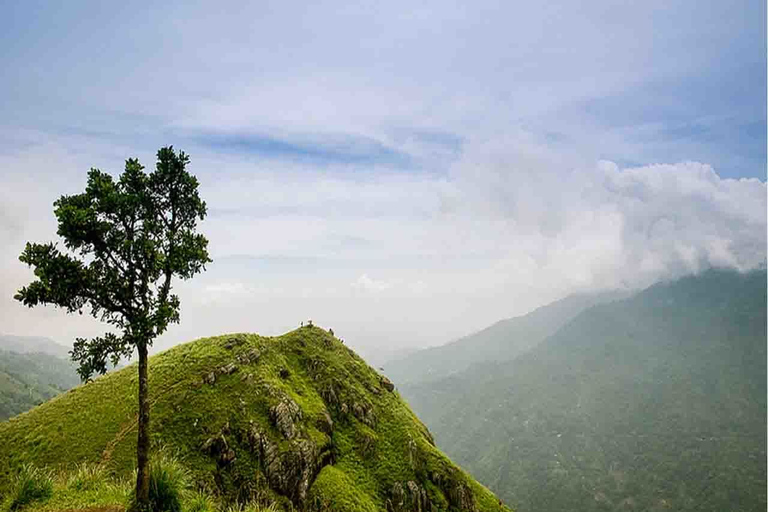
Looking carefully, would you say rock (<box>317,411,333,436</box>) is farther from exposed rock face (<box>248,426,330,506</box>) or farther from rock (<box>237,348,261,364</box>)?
rock (<box>237,348,261,364</box>)

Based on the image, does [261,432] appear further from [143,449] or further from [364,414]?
[143,449]

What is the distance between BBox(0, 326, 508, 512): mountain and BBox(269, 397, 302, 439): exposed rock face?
13 centimetres

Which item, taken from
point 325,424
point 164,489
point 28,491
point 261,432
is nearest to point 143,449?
point 164,489

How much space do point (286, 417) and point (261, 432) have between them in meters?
3.86

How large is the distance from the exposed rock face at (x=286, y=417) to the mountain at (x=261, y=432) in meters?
0.13

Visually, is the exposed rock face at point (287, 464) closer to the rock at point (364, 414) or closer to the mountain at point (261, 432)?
the mountain at point (261, 432)

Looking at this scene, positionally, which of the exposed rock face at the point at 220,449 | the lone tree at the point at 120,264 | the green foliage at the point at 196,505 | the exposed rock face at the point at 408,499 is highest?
the lone tree at the point at 120,264

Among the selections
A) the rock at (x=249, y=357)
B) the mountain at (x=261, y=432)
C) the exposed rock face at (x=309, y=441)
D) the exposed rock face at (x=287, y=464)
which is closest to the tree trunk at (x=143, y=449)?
the mountain at (x=261, y=432)

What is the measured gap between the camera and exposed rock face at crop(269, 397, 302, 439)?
166ft

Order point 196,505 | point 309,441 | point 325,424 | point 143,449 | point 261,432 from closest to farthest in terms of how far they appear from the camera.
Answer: point 143,449 < point 196,505 < point 261,432 < point 309,441 < point 325,424

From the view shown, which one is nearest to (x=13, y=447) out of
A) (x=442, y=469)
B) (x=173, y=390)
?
(x=173, y=390)

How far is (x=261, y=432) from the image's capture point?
4862cm

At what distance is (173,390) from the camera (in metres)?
50.4

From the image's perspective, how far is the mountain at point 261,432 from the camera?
43.1 meters
